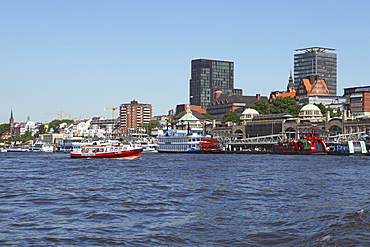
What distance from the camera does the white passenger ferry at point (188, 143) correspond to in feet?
481

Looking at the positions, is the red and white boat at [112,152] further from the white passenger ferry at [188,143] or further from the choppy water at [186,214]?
the choppy water at [186,214]

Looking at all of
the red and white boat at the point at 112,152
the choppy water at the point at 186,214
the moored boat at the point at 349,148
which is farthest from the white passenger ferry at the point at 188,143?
the choppy water at the point at 186,214

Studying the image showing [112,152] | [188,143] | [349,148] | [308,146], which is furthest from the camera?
[188,143]

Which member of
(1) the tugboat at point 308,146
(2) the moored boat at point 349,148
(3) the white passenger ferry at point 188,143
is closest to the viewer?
(2) the moored boat at point 349,148

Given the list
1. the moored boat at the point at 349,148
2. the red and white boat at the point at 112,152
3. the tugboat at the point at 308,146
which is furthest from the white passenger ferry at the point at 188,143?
the red and white boat at the point at 112,152

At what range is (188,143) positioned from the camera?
485 ft

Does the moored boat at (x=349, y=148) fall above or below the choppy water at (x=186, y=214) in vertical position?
above

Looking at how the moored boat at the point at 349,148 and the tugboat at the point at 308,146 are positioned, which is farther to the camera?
the tugboat at the point at 308,146

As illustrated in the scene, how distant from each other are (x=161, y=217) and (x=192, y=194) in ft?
31.7

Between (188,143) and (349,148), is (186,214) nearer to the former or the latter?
(349,148)

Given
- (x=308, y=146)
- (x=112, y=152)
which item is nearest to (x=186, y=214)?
(x=112, y=152)

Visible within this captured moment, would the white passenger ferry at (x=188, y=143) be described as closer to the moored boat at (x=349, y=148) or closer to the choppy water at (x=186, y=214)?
the moored boat at (x=349, y=148)

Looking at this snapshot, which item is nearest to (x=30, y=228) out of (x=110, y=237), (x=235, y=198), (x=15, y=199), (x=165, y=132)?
(x=110, y=237)

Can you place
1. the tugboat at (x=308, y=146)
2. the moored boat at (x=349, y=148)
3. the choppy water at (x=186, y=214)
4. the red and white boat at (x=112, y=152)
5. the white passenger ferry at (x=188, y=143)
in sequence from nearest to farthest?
the choppy water at (x=186, y=214)
the red and white boat at (x=112, y=152)
the moored boat at (x=349, y=148)
the tugboat at (x=308, y=146)
the white passenger ferry at (x=188, y=143)
